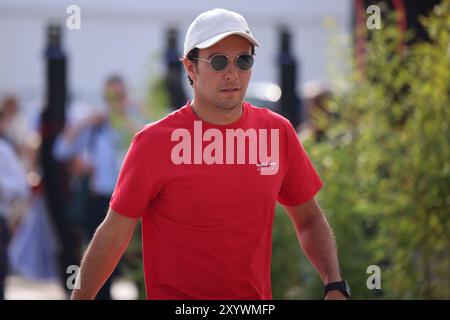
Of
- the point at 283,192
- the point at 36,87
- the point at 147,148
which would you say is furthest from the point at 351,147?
the point at 36,87

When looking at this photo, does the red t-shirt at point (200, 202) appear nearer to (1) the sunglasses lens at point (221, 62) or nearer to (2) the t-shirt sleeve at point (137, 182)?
(2) the t-shirt sleeve at point (137, 182)

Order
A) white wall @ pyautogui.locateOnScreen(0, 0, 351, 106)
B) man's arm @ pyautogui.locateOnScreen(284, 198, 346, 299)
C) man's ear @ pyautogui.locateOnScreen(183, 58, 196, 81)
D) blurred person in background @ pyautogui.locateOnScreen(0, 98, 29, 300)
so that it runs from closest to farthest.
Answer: man's ear @ pyautogui.locateOnScreen(183, 58, 196, 81) → man's arm @ pyautogui.locateOnScreen(284, 198, 346, 299) → blurred person in background @ pyautogui.locateOnScreen(0, 98, 29, 300) → white wall @ pyautogui.locateOnScreen(0, 0, 351, 106)

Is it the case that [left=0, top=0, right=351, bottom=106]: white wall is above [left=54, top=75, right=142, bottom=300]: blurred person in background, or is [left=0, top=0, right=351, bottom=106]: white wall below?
above

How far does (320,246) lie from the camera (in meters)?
4.08

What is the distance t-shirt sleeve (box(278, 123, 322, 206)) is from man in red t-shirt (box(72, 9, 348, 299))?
122 millimetres

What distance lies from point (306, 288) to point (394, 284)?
751mm

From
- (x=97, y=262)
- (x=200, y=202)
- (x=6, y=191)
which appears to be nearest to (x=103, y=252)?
(x=97, y=262)

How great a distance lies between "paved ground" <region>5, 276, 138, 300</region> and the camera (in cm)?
1016

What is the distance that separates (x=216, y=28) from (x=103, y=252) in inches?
34.6

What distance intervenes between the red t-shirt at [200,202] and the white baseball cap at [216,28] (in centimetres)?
26

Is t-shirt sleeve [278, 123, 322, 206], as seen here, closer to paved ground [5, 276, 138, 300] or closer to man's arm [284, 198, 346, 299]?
man's arm [284, 198, 346, 299]

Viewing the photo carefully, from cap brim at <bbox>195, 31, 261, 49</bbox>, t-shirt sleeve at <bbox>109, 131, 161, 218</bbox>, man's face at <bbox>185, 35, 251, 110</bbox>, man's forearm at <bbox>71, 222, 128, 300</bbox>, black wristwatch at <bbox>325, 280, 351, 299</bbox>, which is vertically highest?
cap brim at <bbox>195, 31, 261, 49</bbox>

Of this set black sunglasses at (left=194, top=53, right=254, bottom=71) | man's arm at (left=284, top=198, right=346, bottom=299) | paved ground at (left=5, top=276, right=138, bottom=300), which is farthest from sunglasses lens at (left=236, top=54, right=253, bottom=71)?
paved ground at (left=5, top=276, right=138, bottom=300)
